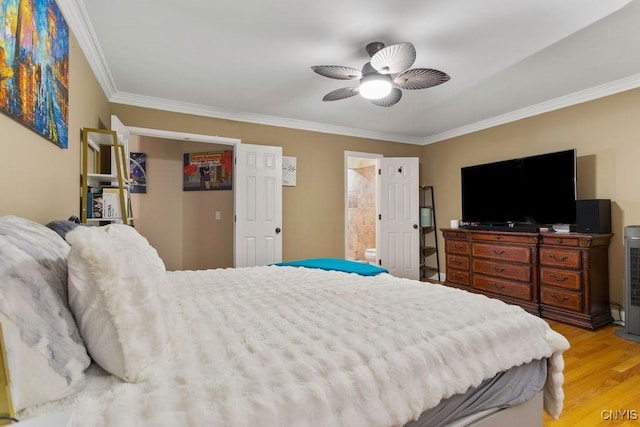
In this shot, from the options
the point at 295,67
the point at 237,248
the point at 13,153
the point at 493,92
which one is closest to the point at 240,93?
the point at 295,67

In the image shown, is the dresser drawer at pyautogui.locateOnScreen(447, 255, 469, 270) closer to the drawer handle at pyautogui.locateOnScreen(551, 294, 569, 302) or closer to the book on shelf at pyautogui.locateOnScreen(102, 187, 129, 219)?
the drawer handle at pyautogui.locateOnScreen(551, 294, 569, 302)

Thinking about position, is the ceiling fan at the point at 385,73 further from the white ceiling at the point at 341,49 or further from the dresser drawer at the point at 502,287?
the dresser drawer at the point at 502,287

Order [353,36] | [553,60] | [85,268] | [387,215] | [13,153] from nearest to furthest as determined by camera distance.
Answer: [85,268] → [13,153] → [353,36] → [553,60] → [387,215]

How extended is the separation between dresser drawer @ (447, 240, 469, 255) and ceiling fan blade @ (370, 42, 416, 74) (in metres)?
2.75

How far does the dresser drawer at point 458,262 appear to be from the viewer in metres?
4.35

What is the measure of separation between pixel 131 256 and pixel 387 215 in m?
4.56

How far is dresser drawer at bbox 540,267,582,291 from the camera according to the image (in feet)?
10.5

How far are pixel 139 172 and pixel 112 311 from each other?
445cm

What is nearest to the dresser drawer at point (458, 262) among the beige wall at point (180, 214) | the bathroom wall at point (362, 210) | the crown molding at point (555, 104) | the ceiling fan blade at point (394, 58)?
the crown molding at point (555, 104)

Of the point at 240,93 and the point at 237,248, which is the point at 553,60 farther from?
the point at 237,248

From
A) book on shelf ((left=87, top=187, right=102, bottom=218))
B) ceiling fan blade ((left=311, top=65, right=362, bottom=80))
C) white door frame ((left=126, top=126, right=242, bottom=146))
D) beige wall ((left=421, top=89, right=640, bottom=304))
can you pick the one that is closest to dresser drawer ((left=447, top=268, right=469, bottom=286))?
beige wall ((left=421, top=89, right=640, bottom=304))

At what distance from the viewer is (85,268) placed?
0.86 m

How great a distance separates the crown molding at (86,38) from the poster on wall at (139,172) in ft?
4.93

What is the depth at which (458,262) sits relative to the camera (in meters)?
4.45
